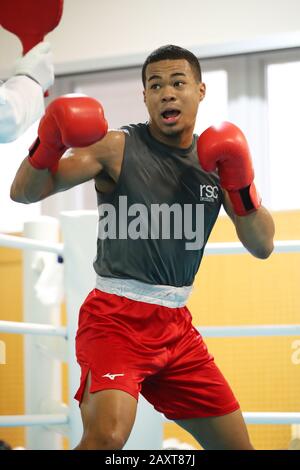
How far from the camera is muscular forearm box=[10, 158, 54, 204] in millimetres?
1682

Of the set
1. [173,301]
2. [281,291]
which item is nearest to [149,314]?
[173,301]

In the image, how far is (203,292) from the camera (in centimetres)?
322

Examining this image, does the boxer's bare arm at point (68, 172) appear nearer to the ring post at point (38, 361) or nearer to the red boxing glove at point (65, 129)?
the red boxing glove at point (65, 129)

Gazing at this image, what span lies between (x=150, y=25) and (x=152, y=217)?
262 centimetres

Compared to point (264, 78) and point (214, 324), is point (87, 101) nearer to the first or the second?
point (214, 324)

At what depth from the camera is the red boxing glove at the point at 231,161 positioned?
5.89 feet

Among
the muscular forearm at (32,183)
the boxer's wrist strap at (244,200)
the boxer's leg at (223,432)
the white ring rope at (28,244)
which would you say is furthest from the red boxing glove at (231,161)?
the white ring rope at (28,244)

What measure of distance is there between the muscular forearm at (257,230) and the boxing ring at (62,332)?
11.7 inches

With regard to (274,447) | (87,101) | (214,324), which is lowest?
(274,447)

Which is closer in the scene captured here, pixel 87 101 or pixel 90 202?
pixel 87 101
